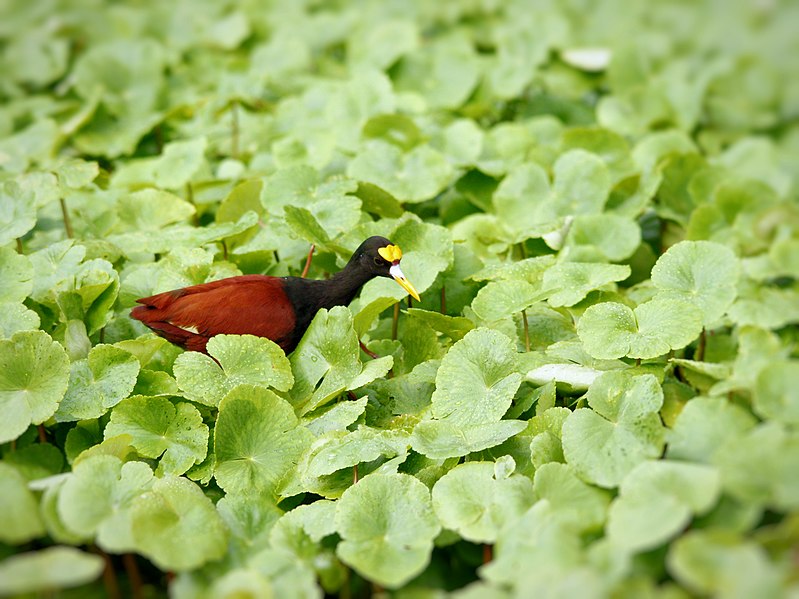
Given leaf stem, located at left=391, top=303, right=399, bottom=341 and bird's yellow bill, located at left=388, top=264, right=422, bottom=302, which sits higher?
bird's yellow bill, located at left=388, top=264, right=422, bottom=302

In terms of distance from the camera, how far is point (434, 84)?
3998 mm

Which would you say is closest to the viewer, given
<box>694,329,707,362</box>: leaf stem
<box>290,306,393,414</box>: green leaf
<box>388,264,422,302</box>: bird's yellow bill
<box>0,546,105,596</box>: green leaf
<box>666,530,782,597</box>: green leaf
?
<box>666,530,782,597</box>: green leaf

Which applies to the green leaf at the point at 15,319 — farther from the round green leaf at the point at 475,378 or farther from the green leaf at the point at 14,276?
the round green leaf at the point at 475,378

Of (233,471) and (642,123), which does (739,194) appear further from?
(233,471)

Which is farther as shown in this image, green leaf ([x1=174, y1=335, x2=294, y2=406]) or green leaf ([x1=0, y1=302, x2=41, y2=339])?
green leaf ([x1=0, y1=302, x2=41, y2=339])

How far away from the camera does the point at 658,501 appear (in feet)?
5.44

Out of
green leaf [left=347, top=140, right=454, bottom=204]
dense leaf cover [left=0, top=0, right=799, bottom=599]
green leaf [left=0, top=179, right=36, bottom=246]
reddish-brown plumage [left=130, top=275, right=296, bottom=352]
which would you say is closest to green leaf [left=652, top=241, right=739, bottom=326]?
dense leaf cover [left=0, top=0, right=799, bottom=599]

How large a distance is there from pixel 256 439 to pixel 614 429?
0.83 meters

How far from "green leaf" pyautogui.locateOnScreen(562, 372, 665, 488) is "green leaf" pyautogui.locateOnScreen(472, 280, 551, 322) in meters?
0.42

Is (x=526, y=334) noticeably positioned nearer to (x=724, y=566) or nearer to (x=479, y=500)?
(x=479, y=500)

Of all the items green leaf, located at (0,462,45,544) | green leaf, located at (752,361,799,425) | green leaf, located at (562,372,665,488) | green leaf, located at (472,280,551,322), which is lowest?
green leaf, located at (472,280,551,322)

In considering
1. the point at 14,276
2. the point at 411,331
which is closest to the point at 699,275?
the point at 411,331

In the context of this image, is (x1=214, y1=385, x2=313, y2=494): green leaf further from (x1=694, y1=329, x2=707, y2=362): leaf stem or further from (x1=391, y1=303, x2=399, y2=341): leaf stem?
(x1=694, y1=329, x2=707, y2=362): leaf stem

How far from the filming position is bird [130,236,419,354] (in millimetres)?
2363
